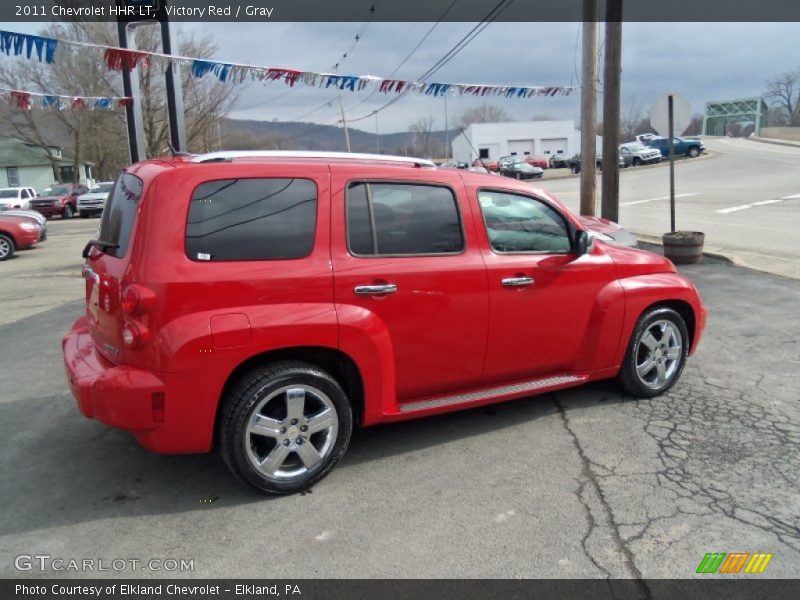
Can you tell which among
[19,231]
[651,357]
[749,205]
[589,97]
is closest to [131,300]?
[651,357]

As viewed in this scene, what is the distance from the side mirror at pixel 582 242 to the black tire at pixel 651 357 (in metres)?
0.80

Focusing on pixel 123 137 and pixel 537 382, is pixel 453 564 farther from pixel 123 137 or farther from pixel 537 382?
pixel 123 137

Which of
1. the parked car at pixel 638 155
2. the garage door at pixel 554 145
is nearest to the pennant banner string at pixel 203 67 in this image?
the parked car at pixel 638 155

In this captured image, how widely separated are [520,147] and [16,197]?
67.4 metres

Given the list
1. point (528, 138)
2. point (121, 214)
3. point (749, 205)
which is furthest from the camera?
point (528, 138)

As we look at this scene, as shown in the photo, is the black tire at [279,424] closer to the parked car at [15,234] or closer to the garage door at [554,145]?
the parked car at [15,234]

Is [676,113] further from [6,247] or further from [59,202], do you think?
[59,202]

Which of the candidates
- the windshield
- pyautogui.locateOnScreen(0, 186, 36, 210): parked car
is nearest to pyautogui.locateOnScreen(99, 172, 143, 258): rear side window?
pyautogui.locateOnScreen(0, 186, 36, 210): parked car

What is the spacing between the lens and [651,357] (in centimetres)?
479

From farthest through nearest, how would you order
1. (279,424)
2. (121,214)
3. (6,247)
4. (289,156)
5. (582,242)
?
(6,247) < (582,242) < (289,156) < (121,214) < (279,424)

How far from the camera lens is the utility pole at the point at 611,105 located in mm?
10953

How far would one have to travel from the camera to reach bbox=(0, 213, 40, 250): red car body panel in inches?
605

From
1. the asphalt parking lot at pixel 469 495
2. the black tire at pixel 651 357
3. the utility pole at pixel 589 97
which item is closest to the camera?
the asphalt parking lot at pixel 469 495
